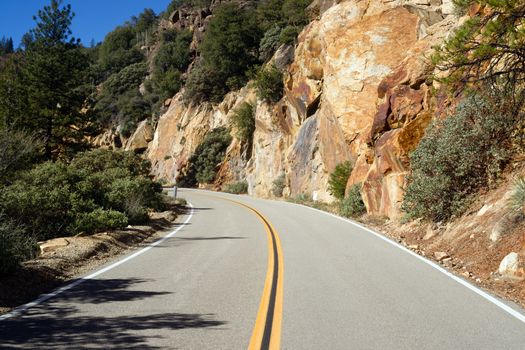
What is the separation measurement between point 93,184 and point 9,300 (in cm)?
1035

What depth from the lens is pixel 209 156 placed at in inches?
1999

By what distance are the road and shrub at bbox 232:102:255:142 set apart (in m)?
37.3

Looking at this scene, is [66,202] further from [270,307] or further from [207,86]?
[207,86]

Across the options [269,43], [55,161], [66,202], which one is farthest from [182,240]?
[269,43]

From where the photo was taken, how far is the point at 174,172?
5725 centimetres

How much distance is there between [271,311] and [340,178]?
20.6 m

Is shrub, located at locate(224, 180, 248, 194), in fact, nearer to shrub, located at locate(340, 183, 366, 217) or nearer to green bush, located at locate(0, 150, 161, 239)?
shrub, located at locate(340, 183, 366, 217)

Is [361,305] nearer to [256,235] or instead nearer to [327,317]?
[327,317]

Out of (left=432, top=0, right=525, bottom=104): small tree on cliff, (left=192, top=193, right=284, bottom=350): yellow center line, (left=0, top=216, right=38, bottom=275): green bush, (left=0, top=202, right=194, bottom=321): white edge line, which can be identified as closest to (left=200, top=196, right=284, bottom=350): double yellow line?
(left=192, top=193, right=284, bottom=350): yellow center line

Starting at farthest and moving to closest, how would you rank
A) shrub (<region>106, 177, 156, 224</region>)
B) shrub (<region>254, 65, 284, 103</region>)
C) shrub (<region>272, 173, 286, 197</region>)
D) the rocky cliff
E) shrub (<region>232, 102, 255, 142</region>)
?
shrub (<region>232, 102, 255, 142</region>) → shrub (<region>254, 65, 284, 103</region>) → shrub (<region>272, 173, 286, 197</region>) → the rocky cliff → shrub (<region>106, 177, 156, 224</region>)

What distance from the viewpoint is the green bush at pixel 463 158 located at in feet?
41.4

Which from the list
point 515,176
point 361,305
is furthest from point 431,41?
point 361,305

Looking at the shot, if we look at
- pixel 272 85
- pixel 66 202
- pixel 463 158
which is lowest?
pixel 66 202

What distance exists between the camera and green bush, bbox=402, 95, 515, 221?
41.4ft
